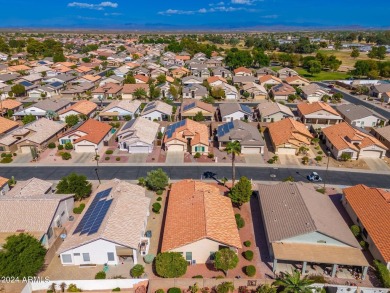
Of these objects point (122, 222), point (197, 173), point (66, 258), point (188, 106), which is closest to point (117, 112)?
point (188, 106)

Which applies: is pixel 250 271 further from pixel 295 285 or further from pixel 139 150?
pixel 139 150

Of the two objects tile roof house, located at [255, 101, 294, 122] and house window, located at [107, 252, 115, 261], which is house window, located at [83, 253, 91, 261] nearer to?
house window, located at [107, 252, 115, 261]

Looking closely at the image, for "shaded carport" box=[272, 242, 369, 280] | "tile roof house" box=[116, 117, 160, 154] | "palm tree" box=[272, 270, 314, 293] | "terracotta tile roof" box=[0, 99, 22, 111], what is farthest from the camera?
"terracotta tile roof" box=[0, 99, 22, 111]

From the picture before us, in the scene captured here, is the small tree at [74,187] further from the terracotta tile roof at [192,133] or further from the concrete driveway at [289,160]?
the concrete driveway at [289,160]

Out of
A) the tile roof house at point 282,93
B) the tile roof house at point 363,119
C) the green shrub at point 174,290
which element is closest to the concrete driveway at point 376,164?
the tile roof house at point 363,119

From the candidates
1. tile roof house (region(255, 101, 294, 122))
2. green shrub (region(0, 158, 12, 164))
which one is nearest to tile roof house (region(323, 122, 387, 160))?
tile roof house (region(255, 101, 294, 122))

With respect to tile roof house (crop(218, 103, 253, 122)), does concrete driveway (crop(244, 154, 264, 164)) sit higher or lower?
lower
